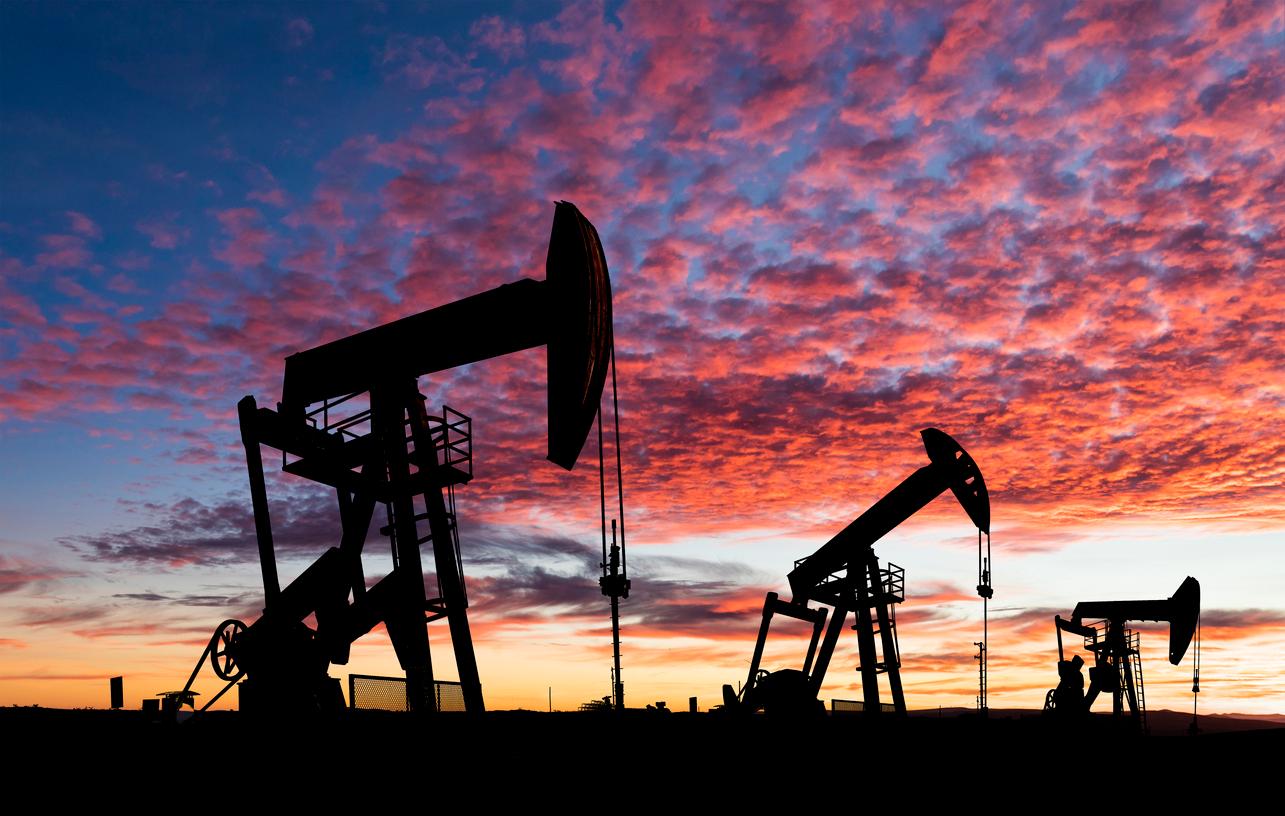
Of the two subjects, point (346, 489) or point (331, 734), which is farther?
point (346, 489)

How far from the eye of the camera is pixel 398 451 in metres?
16.4

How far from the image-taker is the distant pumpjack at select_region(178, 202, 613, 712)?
575 inches

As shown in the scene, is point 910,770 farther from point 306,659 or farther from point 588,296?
point 306,659

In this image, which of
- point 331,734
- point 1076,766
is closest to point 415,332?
point 331,734

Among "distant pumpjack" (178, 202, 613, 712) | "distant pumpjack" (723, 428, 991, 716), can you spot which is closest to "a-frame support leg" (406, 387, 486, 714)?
"distant pumpjack" (178, 202, 613, 712)

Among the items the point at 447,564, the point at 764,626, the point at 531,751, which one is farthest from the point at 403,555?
the point at 764,626

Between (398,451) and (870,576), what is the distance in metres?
19.7

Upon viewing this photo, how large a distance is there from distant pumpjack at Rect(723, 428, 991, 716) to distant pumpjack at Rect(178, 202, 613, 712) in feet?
48.7

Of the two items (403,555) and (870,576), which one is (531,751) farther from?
(870,576)

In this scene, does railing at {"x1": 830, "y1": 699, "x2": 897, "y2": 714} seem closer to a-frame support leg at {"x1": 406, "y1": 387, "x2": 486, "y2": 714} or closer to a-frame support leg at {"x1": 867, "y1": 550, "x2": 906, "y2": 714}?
a-frame support leg at {"x1": 867, "y1": 550, "x2": 906, "y2": 714}

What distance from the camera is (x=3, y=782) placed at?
987 cm

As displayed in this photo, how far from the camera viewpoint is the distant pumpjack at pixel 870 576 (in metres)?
29.4

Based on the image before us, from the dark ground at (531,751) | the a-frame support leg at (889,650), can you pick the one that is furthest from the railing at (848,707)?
the dark ground at (531,751)

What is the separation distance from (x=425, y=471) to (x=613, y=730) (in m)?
6.02
